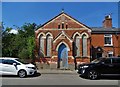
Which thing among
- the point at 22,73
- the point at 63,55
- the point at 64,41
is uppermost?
the point at 64,41

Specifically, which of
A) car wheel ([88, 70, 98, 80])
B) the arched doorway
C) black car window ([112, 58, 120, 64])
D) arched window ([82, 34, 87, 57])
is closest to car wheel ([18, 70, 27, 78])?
car wheel ([88, 70, 98, 80])

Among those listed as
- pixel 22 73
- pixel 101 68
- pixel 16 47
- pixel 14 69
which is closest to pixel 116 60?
pixel 101 68

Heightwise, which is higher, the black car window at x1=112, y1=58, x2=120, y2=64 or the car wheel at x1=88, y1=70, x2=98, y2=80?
the black car window at x1=112, y1=58, x2=120, y2=64

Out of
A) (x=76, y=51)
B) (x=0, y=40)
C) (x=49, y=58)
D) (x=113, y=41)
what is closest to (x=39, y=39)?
(x=49, y=58)

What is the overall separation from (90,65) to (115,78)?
252cm

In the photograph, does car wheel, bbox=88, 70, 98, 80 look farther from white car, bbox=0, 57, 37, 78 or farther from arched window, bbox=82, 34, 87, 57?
arched window, bbox=82, 34, 87, 57

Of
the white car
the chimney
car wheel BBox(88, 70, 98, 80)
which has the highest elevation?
the chimney

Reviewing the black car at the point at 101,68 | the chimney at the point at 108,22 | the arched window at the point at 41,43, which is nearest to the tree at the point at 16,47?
the arched window at the point at 41,43

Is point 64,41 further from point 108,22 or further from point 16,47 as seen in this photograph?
point 16,47

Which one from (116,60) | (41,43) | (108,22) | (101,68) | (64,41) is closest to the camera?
(101,68)

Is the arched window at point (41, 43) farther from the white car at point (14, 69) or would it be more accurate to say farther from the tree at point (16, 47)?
the white car at point (14, 69)

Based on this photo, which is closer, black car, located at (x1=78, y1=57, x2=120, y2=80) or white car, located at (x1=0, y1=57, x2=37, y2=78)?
black car, located at (x1=78, y1=57, x2=120, y2=80)

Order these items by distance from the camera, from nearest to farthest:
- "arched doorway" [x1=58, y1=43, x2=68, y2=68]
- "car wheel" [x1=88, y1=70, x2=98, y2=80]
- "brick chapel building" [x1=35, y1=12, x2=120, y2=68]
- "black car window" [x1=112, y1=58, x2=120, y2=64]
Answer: "car wheel" [x1=88, y1=70, x2=98, y2=80] → "black car window" [x1=112, y1=58, x2=120, y2=64] → "brick chapel building" [x1=35, y1=12, x2=120, y2=68] → "arched doorway" [x1=58, y1=43, x2=68, y2=68]

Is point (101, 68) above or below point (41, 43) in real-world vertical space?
below
